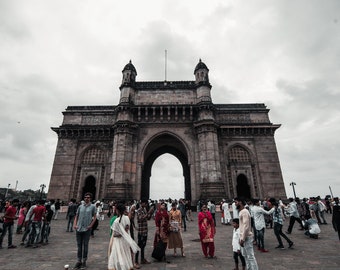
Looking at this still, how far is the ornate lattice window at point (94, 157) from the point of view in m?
23.0

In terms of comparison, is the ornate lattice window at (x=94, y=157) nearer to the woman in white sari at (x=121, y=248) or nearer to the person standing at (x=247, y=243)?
the woman in white sari at (x=121, y=248)

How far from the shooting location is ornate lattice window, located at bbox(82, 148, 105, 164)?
2297 cm

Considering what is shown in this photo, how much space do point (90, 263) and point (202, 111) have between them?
19.1 meters

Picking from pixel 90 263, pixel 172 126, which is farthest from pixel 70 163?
pixel 90 263

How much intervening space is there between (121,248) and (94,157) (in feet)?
66.5

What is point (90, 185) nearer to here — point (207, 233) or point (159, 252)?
point (159, 252)

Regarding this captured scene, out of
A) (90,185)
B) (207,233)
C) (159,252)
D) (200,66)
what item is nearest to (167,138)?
→ (200,66)

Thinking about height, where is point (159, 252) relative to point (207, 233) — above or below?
below

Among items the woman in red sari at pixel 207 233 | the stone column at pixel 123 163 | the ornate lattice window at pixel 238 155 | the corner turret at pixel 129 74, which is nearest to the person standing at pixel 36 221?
the woman in red sari at pixel 207 233

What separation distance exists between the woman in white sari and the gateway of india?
15490 millimetres

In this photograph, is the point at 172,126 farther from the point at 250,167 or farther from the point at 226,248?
the point at 226,248

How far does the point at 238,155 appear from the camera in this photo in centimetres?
2314

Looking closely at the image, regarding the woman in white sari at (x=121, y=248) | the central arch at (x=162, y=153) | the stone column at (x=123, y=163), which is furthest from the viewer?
the central arch at (x=162, y=153)

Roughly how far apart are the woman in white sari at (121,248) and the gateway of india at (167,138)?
1549cm
